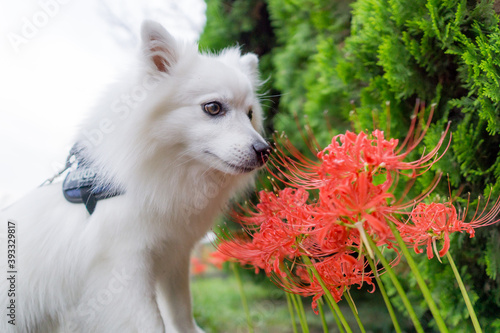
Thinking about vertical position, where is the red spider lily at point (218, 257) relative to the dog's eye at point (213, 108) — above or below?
below

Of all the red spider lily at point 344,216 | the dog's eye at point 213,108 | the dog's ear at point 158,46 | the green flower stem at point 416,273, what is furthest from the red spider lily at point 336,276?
the dog's ear at point 158,46

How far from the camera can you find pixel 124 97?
1.45 metres

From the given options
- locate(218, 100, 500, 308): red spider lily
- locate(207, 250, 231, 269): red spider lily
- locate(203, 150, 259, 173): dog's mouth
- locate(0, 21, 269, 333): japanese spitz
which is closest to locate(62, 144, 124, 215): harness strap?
locate(0, 21, 269, 333): japanese spitz

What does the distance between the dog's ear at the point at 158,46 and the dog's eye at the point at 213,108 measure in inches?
9.3

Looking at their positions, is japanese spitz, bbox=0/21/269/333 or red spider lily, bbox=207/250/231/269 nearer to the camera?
japanese spitz, bbox=0/21/269/333

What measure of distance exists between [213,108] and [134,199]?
450mm

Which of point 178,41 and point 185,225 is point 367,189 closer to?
point 185,225

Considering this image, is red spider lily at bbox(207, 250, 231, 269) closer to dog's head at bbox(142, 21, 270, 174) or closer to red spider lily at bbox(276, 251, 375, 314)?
dog's head at bbox(142, 21, 270, 174)

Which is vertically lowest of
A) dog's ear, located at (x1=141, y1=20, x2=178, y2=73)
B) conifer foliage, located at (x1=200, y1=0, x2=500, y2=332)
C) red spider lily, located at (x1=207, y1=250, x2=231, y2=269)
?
red spider lily, located at (x1=207, y1=250, x2=231, y2=269)

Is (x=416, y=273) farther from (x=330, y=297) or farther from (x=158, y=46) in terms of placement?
(x=158, y=46)

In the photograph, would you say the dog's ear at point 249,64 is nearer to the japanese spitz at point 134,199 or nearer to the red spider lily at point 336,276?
the japanese spitz at point 134,199

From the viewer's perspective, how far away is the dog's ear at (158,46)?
54.5 inches

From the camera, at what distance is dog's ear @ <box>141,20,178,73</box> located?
4.54ft

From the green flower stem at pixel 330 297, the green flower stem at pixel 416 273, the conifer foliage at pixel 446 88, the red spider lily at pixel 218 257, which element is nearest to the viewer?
the green flower stem at pixel 416 273
